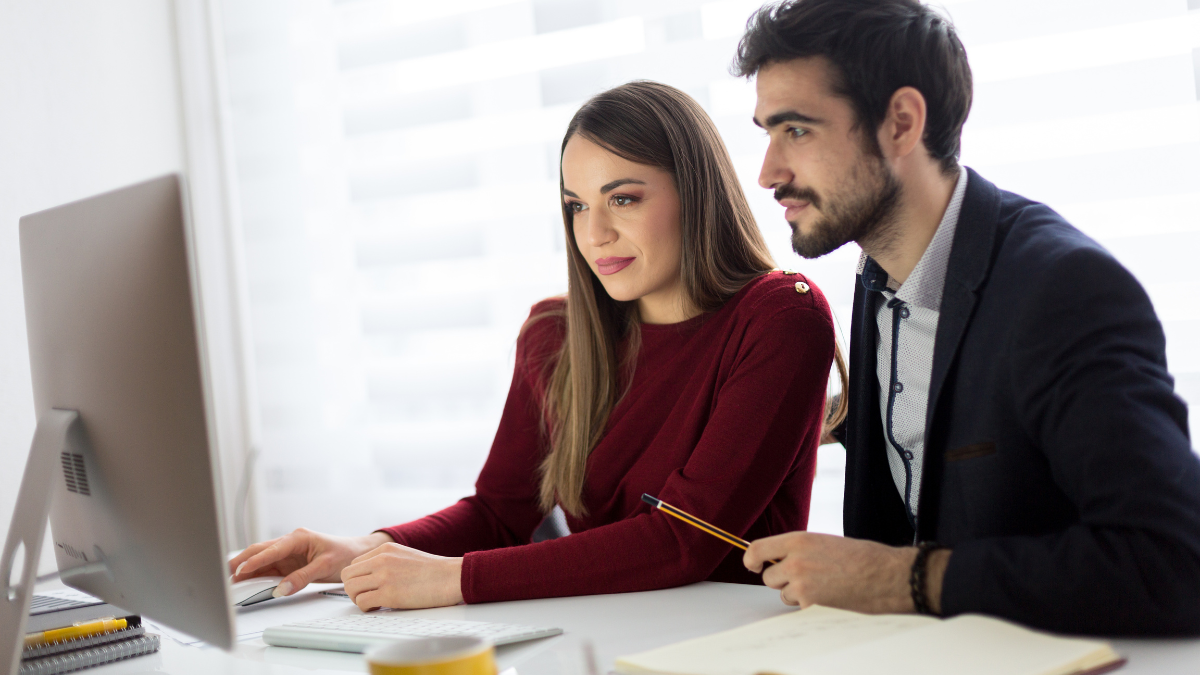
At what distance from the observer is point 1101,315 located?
0.89 metres

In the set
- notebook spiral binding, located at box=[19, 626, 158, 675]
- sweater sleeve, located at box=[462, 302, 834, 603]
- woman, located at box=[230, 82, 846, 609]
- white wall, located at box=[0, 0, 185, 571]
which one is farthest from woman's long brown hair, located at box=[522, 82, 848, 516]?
white wall, located at box=[0, 0, 185, 571]

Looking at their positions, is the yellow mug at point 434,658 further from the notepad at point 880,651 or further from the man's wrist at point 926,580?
the man's wrist at point 926,580

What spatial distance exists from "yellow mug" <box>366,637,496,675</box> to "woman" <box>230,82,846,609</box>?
52 centimetres

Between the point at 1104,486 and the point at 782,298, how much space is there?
1.94 ft

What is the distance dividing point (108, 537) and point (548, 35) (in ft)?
6.04

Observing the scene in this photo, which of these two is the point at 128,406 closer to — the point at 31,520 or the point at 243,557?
the point at 31,520

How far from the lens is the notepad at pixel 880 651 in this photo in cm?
68

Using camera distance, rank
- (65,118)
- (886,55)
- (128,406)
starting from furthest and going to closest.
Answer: (65,118)
(886,55)
(128,406)

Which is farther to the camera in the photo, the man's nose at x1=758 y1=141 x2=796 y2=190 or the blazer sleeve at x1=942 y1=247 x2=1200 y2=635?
the man's nose at x1=758 y1=141 x2=796 y2=190

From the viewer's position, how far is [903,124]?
1.19 metres

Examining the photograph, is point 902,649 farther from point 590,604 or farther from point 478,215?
point 478,215

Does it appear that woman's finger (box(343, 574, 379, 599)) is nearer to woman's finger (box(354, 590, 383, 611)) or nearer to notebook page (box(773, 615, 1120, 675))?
woman's finger (box(354, 590, 383, 611))

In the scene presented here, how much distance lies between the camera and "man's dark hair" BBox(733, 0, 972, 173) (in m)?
1.18

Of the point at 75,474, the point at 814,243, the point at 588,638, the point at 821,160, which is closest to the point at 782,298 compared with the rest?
the point at 814,243
